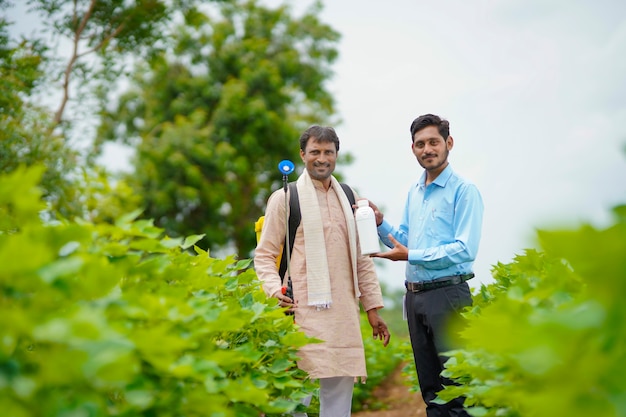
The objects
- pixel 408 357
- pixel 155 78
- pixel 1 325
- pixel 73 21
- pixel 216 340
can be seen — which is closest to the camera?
pixel 1 325

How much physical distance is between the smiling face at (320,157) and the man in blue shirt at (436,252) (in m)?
0.45

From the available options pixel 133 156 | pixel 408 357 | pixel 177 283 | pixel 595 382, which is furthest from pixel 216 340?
pixel 133 156

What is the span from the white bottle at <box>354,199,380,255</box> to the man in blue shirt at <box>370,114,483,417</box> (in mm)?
89

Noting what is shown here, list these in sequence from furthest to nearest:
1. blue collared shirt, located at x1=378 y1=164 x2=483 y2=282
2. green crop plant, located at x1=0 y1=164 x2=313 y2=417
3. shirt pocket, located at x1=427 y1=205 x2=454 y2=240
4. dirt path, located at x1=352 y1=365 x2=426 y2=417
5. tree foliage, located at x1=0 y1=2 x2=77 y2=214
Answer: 1. tree foliage, located at x1=0 y1=2 x2=77 y2=214
2. dirt path, located at x1=352 y1=365 x2=426 y2=417
3. shirt pocket, located at x1=427 y1=205 x2=454 y2=240
4. blue collared shirt, located at x1=378 y1=164 x2=483 y2=282
5. green crop plant, located at x1=0 y1=164 x2=313 y2=417

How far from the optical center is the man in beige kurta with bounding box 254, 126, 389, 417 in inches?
147

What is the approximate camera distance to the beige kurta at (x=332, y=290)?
146 inches

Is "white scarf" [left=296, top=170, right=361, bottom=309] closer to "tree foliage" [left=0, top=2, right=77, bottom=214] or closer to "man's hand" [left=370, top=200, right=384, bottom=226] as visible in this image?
"man's hand" [left=370, top=200, right=384, bottom=226]

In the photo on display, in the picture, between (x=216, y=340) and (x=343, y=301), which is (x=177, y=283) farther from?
(x=343, y=301)

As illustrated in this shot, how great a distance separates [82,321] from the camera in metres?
1.23

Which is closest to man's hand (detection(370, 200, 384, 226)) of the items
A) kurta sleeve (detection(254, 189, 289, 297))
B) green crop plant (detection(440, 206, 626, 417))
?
kurta sleeve (detection(254, 189, 289, 297))

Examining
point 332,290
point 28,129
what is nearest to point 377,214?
point 332,290

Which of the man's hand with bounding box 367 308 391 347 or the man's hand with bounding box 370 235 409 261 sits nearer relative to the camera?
the man's hand with bounding box 370 235 409 261

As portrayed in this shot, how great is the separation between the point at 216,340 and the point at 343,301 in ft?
4.42

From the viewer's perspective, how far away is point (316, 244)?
381cm
